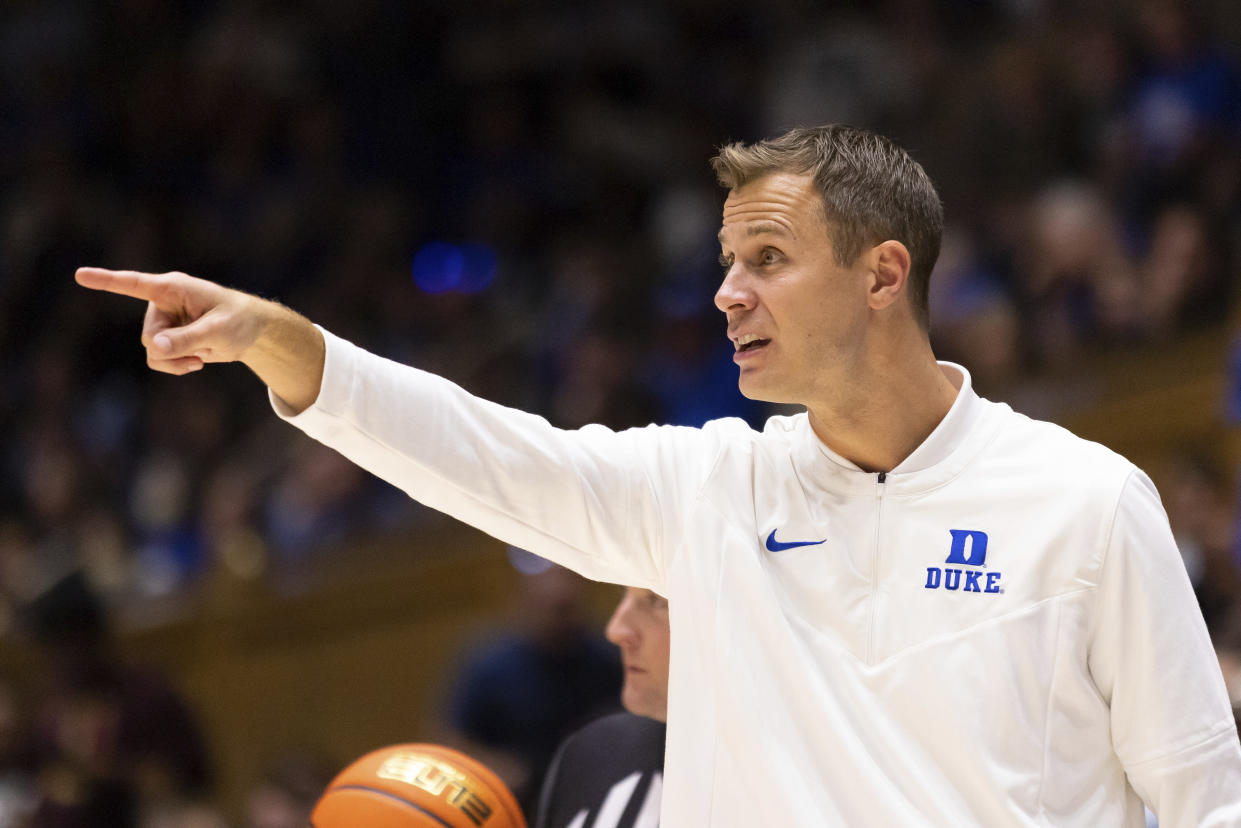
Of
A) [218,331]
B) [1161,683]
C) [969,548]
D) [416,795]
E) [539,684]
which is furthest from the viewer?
[539,684]

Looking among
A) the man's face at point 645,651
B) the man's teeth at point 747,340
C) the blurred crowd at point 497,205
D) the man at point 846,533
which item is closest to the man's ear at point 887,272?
the man at point 846,533

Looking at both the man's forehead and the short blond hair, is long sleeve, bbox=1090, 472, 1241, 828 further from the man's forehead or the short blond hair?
the man's forehead

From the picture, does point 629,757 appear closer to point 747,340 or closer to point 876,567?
point 876,567

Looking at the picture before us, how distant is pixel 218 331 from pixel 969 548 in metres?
1.30

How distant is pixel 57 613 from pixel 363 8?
19.6ft

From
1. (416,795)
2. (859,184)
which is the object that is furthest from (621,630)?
(859,184)

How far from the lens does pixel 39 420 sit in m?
10.3

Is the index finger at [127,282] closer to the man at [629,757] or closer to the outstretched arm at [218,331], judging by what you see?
the outstretched arm at [218,331]

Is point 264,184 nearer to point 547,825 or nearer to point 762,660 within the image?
point 547,825

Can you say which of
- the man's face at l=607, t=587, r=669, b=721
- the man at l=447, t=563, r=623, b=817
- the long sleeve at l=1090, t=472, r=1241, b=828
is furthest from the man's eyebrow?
the man at l=447, t=563, r=623, b=817

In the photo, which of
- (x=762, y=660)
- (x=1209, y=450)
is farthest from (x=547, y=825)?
(x=1209, y=450)

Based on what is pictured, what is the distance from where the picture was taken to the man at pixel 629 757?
365 cm

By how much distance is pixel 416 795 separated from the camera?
340cm

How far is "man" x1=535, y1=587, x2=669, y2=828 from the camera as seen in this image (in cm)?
365
